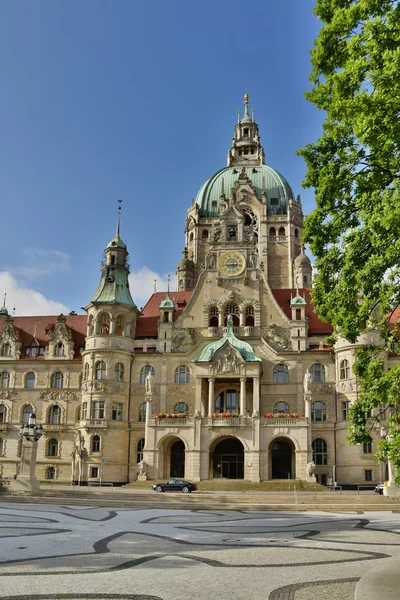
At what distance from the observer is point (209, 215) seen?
8581 cm

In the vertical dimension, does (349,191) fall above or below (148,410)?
above

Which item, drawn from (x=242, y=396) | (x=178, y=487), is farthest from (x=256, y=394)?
(x=178, y=487)

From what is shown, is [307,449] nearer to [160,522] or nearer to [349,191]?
[160,522]

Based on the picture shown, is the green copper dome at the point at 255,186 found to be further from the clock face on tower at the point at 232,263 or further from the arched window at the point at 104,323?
the arched window at the point at 104,323

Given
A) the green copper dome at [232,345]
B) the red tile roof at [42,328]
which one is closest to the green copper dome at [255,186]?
the red tile roof at [42,328]

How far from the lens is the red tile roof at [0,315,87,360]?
220ft

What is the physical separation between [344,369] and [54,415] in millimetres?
30762

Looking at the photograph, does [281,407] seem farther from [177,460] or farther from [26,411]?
[26,411]

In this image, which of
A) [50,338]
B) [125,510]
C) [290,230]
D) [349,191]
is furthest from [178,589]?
[290,230]

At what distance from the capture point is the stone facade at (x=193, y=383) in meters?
54.5

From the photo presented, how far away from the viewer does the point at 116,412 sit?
60344 millimetres

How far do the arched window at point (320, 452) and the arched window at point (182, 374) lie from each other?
14.1 metres

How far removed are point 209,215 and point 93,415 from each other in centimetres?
3749

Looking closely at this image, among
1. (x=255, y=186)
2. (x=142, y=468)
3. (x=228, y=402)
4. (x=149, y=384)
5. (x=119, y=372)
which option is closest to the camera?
(x=142, y=468)
